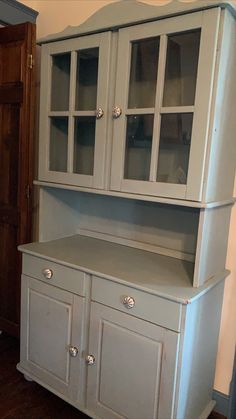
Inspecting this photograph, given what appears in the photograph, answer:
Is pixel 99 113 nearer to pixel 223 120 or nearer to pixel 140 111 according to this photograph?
pixel 140 111

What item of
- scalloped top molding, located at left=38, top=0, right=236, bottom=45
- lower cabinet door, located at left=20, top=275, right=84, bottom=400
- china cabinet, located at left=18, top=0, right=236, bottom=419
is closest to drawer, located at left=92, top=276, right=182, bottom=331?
china cabinet, located at left=18, top=0, right=236, bottom=419

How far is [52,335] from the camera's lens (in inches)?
65.9

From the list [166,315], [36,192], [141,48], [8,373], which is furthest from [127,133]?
[8,373]

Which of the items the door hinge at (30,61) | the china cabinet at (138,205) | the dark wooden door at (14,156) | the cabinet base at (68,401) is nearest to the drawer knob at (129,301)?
the china cabinet at (138,205)

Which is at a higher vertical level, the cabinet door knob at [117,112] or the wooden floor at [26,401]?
the cabinet door knob at [117,112]

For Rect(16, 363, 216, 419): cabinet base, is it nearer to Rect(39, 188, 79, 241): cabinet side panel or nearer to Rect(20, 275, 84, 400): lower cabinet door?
Rect(20, 275, 84, 400): lower cabinet door

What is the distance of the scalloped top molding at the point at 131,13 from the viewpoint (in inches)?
48.2

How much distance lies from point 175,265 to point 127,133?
64 cm

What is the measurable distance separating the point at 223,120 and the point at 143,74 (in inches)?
15.9

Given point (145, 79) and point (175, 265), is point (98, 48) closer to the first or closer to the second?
point (145, 79)

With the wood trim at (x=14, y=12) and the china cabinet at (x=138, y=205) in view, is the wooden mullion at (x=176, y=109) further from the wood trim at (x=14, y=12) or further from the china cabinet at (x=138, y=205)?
the wood trim at (x=14, y=12)

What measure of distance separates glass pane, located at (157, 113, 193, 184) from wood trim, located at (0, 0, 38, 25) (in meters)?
1.27

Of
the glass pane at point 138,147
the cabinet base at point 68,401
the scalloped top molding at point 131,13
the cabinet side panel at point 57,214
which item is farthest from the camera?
the cabinet side panel at point 57,214

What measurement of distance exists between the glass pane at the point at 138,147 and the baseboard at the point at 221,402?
1.14 meters
